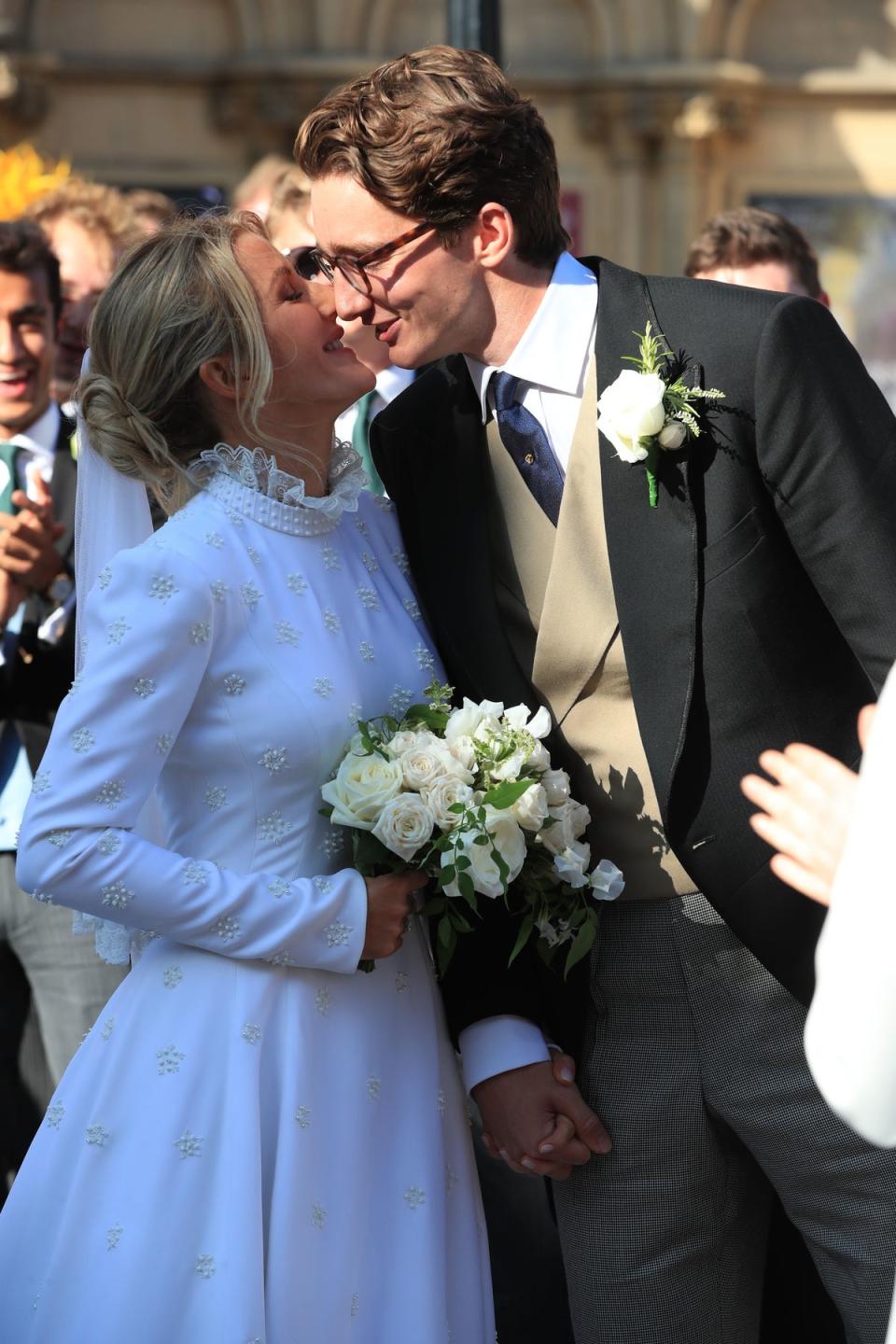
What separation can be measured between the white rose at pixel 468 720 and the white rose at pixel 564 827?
0.18 meters

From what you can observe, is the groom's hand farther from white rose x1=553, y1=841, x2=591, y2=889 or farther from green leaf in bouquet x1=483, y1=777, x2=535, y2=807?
green leaf in bouquet x1=483, y1=777, x2=535, y2=807

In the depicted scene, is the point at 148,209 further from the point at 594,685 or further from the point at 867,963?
the point at 867,963

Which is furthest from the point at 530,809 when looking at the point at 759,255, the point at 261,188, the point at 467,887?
the point at 261,188

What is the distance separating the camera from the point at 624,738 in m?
2.79

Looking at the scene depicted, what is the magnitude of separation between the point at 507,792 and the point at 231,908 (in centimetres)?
46

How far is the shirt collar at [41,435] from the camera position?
4.48 meters

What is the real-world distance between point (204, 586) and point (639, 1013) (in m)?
1.02

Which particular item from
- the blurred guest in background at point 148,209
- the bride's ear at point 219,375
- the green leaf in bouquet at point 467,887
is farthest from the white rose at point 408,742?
the blurred guest in background at point 148,209

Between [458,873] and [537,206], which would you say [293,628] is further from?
[537,206]

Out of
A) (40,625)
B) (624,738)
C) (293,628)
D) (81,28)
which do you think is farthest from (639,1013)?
(81,28)

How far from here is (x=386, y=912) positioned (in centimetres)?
266

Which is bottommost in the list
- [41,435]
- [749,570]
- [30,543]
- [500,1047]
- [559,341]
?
[500,1047]

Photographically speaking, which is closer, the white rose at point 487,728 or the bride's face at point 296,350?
the white rose at point 487,728

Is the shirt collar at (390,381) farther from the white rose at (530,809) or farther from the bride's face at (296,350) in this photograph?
the white rose at (530,809)
